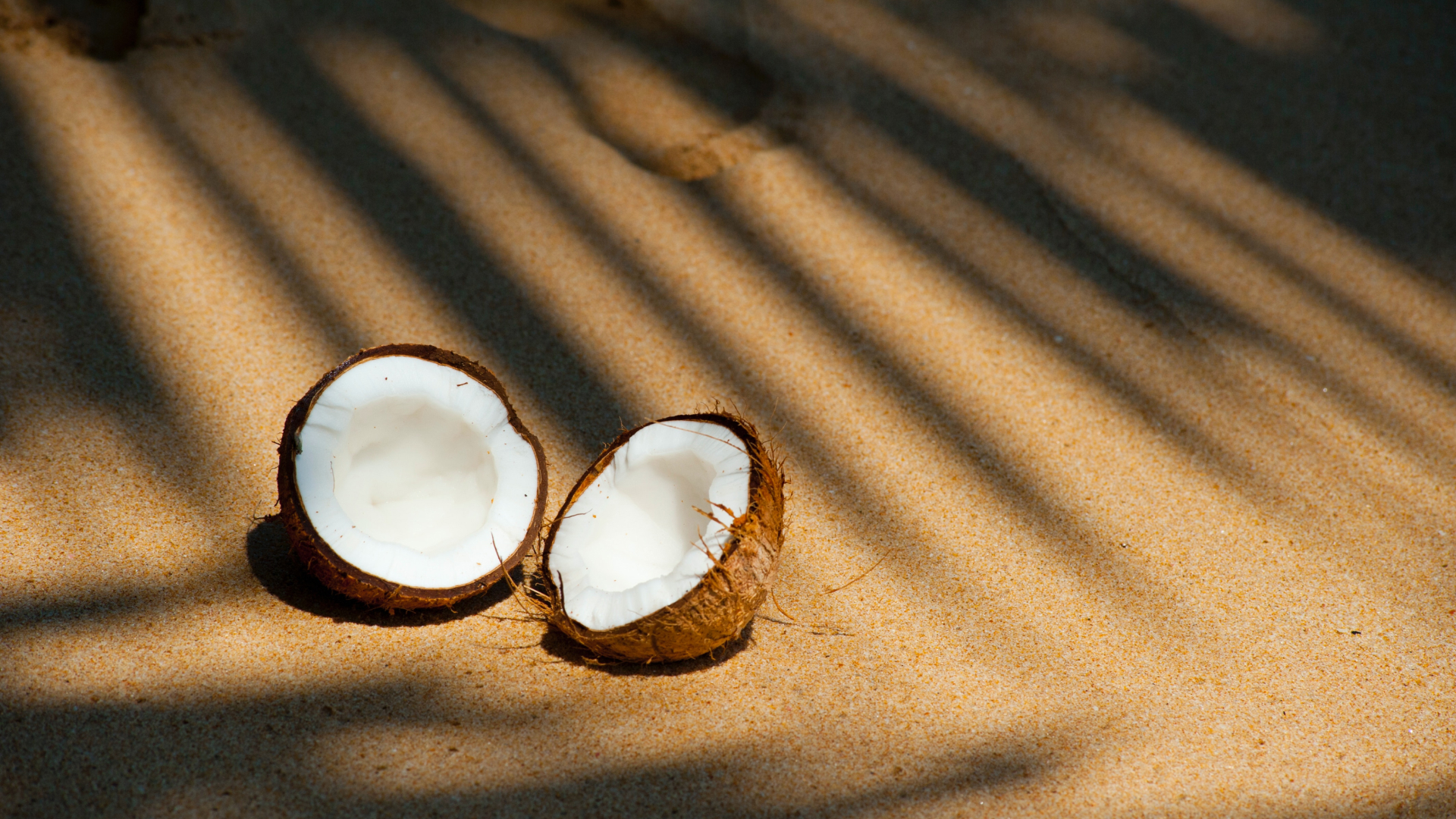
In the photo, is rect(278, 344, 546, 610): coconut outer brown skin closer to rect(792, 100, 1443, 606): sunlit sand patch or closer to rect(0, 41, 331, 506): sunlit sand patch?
rect(0, 41, 331, 506): sunlit sand patch

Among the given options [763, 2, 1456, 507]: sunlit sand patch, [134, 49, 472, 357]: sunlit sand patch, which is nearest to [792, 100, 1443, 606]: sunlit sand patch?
[763, 2, 1456, 507]: sunlit sand patch

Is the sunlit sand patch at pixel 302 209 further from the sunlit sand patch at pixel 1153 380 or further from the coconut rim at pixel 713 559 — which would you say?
the sunlit sand patch at pixel 1153 380

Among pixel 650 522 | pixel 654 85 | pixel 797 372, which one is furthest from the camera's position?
pixel 654 85

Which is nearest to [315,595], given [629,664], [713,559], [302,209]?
[629,664]

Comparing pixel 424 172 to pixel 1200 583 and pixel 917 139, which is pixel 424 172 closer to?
pixel 917 139

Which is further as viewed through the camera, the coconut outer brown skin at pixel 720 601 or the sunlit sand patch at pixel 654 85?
the sunlit sand patch at pixel 654 85

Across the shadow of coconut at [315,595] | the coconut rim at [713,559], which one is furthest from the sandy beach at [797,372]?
the coconut rim at [713,559]

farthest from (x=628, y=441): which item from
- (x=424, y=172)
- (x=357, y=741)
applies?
(x=424, y=172)

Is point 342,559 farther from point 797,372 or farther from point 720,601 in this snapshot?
point 797,372
